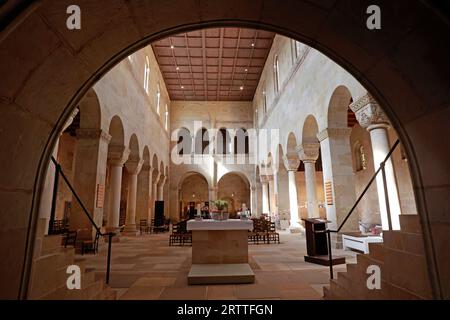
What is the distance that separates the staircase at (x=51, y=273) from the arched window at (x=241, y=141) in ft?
64.4

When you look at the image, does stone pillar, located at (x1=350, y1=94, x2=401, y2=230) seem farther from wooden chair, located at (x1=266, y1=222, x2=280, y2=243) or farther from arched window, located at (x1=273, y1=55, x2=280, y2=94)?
arched window, located at (x1=273, y1=55, x2=280, y2=94)

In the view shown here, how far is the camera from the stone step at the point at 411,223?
2.34 meters

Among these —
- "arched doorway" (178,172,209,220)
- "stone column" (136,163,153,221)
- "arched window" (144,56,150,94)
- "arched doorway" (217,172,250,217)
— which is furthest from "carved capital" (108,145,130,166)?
"arched doorway" (217,172,250,217)

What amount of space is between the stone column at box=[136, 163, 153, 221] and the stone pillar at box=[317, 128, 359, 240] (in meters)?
10.1

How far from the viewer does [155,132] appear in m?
16.2

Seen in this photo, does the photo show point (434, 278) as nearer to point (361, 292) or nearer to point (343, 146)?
point (361, 292)

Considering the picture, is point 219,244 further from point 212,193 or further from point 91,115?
point 212,193

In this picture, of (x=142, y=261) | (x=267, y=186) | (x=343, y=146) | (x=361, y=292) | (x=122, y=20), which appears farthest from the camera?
(x=267, y=186)

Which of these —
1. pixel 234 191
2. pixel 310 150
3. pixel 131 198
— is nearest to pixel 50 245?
pixel 310 150

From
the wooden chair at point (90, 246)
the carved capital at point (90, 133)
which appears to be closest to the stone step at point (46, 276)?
the wooden chair at point (90, 246)

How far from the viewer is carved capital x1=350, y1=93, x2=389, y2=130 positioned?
240 inches

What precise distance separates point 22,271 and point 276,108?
13906 mm
